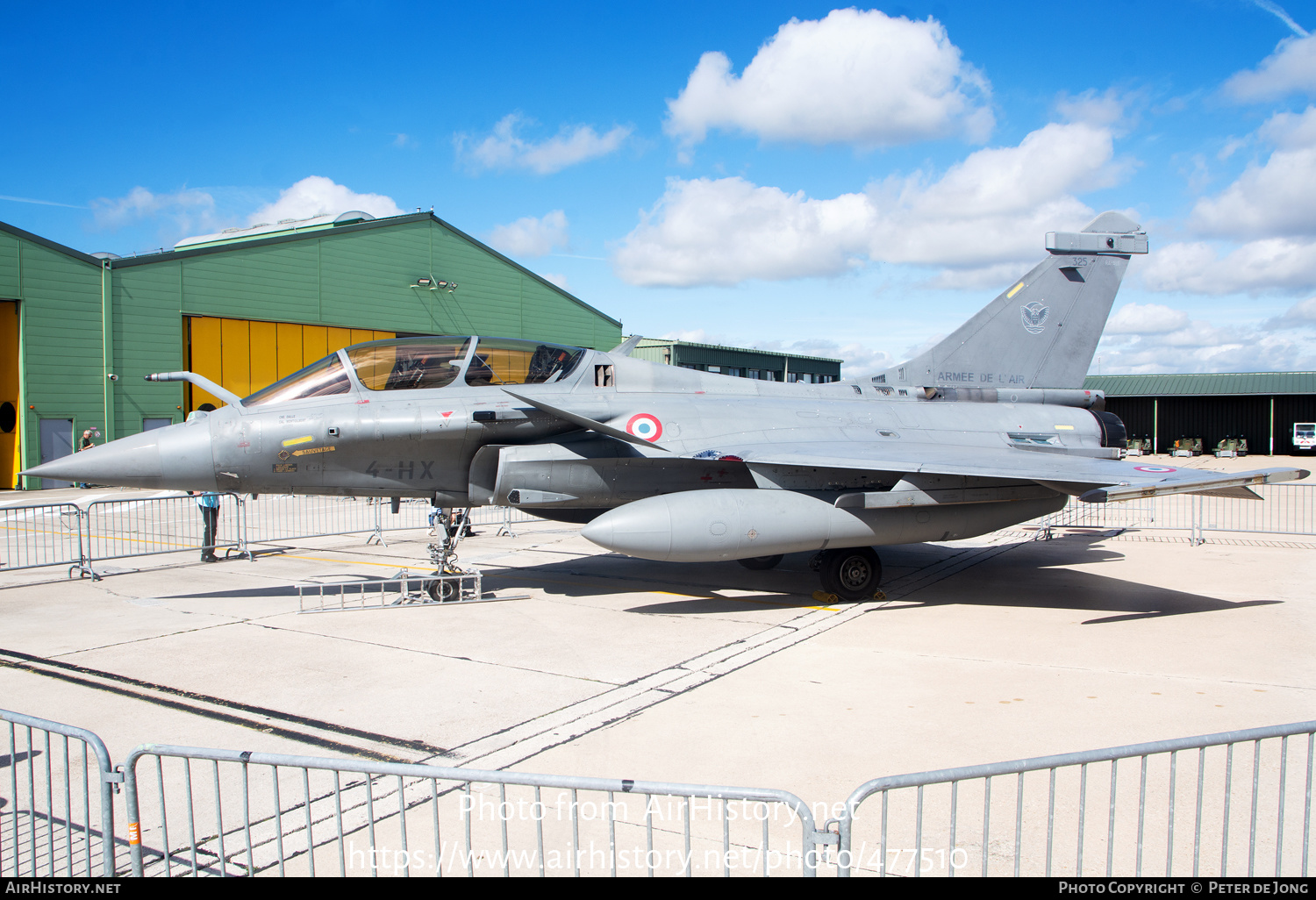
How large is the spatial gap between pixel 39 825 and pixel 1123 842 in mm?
4976

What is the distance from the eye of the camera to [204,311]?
25969 millimetres

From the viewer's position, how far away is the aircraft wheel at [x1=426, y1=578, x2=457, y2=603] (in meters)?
9.23

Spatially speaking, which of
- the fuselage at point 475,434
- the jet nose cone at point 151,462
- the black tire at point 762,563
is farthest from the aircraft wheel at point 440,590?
the black tire at point 762,563

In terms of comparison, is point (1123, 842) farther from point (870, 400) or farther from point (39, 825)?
point (870, 400)

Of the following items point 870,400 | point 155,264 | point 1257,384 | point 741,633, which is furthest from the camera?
point 1257,384

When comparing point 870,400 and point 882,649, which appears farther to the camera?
point 870,400

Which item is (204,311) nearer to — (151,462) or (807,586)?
(151,462)

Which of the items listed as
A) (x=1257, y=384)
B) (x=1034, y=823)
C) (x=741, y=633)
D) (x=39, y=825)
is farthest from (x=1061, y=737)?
(x=1257, y=384)

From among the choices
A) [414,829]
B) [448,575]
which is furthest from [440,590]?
[414,829]

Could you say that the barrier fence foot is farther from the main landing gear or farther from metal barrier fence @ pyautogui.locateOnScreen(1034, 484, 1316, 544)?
metal barrier fence @ pyautogui.locateOnScreen(1034, 484, 1316, 544)

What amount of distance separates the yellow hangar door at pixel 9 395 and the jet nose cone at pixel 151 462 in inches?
789

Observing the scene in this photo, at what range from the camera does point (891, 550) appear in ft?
44.3

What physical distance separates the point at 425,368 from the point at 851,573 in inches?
205

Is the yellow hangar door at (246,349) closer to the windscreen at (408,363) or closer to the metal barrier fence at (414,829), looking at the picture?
the windscreen at (408,363)
